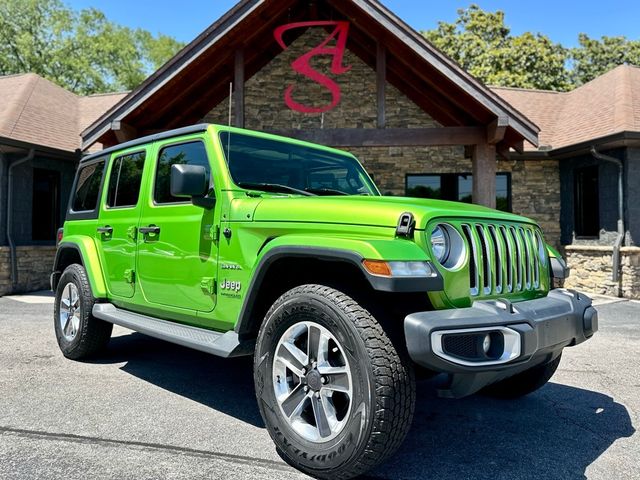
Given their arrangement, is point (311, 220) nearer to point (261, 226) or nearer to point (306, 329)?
point (261, 226)

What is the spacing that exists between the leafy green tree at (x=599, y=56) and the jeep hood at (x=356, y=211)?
33.8 metres

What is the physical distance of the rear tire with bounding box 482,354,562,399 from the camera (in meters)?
3.54

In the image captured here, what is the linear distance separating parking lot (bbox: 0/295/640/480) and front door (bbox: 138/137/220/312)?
78 cm

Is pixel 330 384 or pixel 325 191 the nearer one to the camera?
pixel 330 384

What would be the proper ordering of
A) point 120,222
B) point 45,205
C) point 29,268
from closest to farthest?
point 120,222
point 29,268
point 45,205

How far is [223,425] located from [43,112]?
42.4 feet

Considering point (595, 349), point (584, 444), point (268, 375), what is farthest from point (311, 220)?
point (595, 349)

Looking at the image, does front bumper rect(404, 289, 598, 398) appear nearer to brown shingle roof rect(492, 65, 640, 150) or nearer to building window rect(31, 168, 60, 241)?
brown shingle roof rect(492, 65, 640, 150)

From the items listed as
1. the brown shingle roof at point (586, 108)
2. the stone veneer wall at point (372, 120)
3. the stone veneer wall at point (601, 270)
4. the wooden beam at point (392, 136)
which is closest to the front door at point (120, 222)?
the wooden beam at point (392, 136)

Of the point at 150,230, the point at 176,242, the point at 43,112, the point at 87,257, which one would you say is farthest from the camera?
the point at 43,112

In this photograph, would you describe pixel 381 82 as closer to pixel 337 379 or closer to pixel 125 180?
pixel 125 180

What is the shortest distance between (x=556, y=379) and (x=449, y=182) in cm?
880

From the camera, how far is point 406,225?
2.47 metres

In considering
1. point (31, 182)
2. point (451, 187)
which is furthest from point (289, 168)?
point (31, 182)
